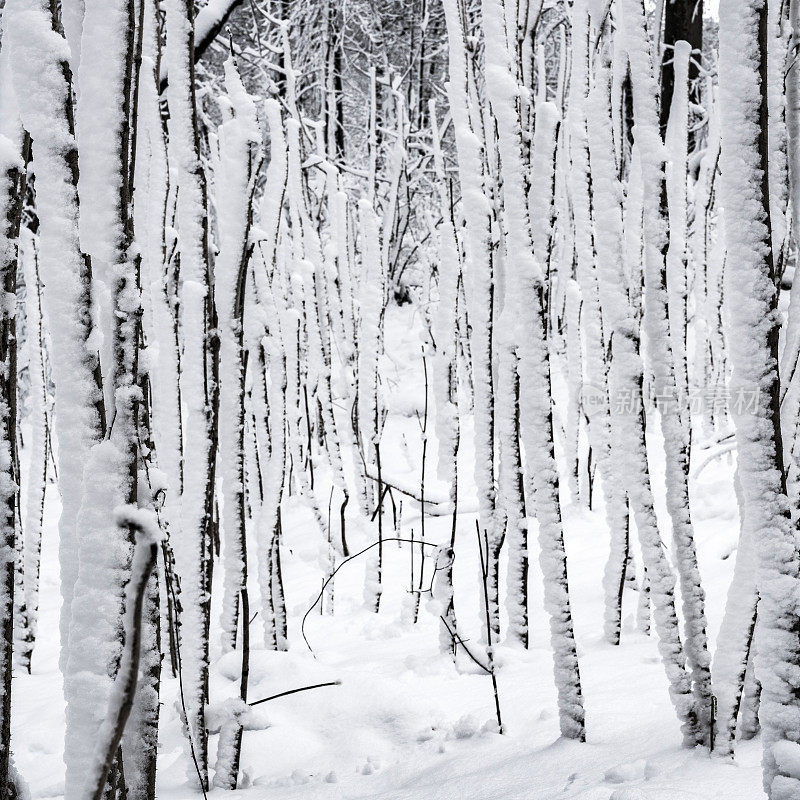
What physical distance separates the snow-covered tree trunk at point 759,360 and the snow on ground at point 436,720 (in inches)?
6.3

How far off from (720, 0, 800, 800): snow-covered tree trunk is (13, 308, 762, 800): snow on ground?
0.16 meters

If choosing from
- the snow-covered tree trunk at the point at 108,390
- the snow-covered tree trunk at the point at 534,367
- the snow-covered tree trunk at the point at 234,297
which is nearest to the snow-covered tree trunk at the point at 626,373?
the snow-covered tree trunk at the point at 534,367

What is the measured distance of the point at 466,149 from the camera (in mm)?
1431

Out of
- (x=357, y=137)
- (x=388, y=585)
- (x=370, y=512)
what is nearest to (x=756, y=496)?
(x=388, y=585)

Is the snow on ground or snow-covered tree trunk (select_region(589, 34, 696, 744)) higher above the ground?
snow-covered tree trunk (select_region(589, 34, 696, 744))

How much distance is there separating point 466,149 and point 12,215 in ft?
3.03

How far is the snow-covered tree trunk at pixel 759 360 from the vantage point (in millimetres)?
742

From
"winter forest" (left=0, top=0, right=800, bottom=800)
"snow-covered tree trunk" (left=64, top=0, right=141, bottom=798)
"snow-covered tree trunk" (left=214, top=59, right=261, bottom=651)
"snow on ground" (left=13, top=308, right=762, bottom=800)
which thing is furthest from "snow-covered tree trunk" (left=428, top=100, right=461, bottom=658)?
"snow-covered tree trunk" (left=64, top=0, right=141, bottom=798)

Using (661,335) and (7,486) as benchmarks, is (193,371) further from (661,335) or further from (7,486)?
(661,335)

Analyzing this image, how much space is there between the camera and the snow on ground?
0.96 m

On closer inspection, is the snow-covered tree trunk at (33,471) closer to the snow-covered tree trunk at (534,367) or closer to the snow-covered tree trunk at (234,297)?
the snow-covered tree trunk at (234,297)

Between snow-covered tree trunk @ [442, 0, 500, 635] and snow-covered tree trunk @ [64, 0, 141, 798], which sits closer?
snow-covered tree trunk @ [64, 0, 141, 798]

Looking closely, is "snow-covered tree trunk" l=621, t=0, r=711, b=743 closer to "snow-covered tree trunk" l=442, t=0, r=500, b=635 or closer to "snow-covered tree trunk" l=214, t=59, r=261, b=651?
"snow-covered tree trunk" l=442, t=0, r=500, b=635

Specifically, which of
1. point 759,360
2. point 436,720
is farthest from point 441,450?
point 759,360
